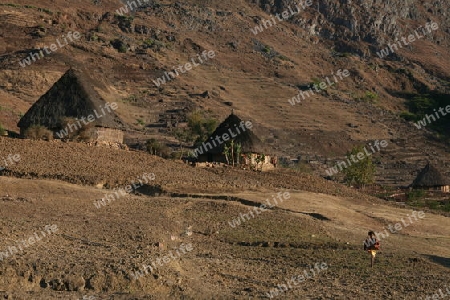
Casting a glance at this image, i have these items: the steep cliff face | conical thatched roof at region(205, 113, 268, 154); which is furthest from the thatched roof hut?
the steep cliff face

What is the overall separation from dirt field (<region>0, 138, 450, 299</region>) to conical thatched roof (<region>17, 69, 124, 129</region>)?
5.60 m

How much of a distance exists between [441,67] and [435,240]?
117 m

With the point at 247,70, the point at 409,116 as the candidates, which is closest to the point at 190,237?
the point at 247,70

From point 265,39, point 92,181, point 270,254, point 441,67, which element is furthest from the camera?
point 441,67

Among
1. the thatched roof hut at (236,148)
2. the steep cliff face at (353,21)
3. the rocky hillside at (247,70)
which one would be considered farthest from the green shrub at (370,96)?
the thatched roof hut at (236,148)

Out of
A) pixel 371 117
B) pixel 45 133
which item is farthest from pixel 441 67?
pixel 45 133

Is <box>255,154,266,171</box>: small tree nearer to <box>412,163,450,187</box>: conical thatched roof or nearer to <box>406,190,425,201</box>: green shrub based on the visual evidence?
<box>406,190,425,201</box>: green shrub

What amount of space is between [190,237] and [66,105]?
2019 cm

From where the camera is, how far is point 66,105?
36625mm

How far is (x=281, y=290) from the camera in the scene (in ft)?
42.1

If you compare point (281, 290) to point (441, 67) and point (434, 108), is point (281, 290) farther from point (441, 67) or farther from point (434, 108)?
point (441, 67)

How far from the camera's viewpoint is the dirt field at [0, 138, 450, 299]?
38.2 ft

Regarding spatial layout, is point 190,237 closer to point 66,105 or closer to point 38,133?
point 38,133

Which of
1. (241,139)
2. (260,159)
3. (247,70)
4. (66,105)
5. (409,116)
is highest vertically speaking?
(66,105)
